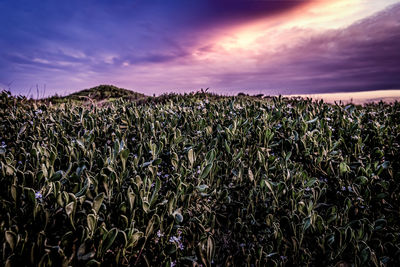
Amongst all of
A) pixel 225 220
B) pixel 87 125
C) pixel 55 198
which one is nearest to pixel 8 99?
pixel 87 125

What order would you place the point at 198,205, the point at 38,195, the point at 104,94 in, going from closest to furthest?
the point at 38,195 → the point at 198,205 → the point at 104,94

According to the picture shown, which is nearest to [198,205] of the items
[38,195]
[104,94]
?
[38,195]

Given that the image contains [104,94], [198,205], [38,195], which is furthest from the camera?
[104,94]

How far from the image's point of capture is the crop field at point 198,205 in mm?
2166

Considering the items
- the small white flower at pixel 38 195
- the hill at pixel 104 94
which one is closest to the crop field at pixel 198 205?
the small white flower at pixel 38 195

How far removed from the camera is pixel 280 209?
9.48 feet

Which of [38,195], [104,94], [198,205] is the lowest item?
[198,205]

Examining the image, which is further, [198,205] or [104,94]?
[104,94]

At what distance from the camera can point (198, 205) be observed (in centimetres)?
302

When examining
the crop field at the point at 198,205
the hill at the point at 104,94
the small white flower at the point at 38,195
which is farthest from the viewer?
the hill at the point at 104,94

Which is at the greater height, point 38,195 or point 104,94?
point 104,94

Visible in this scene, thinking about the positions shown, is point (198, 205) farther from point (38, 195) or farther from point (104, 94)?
point (104, 94)

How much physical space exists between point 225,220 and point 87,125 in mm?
2846

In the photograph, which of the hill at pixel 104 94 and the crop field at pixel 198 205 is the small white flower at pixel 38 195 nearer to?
the crop field at pixel 198 205
